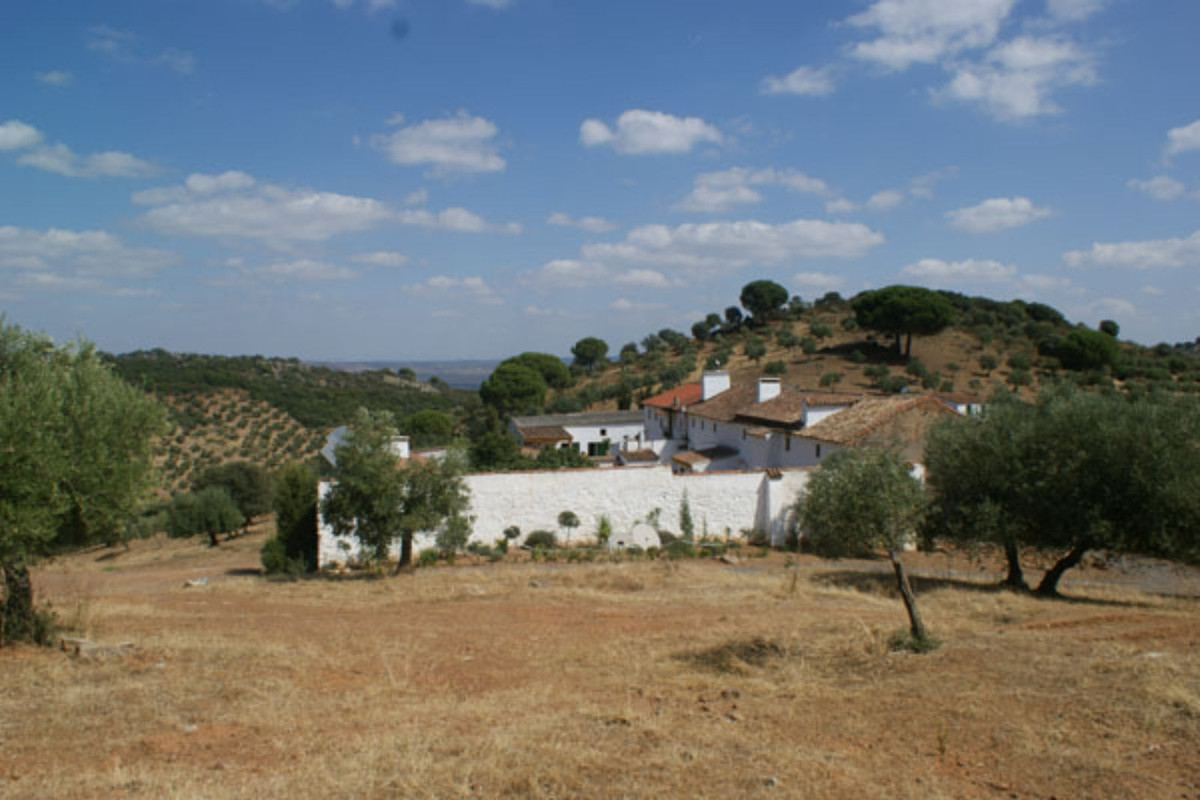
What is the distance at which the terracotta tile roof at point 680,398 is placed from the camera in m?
47.5

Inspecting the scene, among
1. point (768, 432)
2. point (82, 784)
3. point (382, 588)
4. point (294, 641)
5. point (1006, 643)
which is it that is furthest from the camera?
point (768, 432)

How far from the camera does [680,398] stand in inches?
1923

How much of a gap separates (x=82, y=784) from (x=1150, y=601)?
777 inches

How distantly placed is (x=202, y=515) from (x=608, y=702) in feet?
108

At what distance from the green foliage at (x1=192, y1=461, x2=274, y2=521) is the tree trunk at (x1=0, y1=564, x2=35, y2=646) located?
30324mm

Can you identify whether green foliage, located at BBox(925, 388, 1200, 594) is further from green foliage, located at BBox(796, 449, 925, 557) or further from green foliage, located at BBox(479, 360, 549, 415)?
green foliage, located at BBox(479, 360, 549, 415)

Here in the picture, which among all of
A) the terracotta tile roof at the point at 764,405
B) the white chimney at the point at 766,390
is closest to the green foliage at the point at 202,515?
the terracotta tile roof at the point at 764,405

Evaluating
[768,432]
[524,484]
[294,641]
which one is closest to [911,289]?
[768,432]

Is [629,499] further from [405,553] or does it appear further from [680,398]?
[680,398]

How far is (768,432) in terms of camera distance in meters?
33.4

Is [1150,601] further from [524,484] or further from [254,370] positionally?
[254,370]

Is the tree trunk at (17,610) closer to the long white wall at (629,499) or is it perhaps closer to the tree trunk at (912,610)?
the tree trunk at (912,610)

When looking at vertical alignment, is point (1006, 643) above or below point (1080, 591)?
above

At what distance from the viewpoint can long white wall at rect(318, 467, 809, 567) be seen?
26.2m
